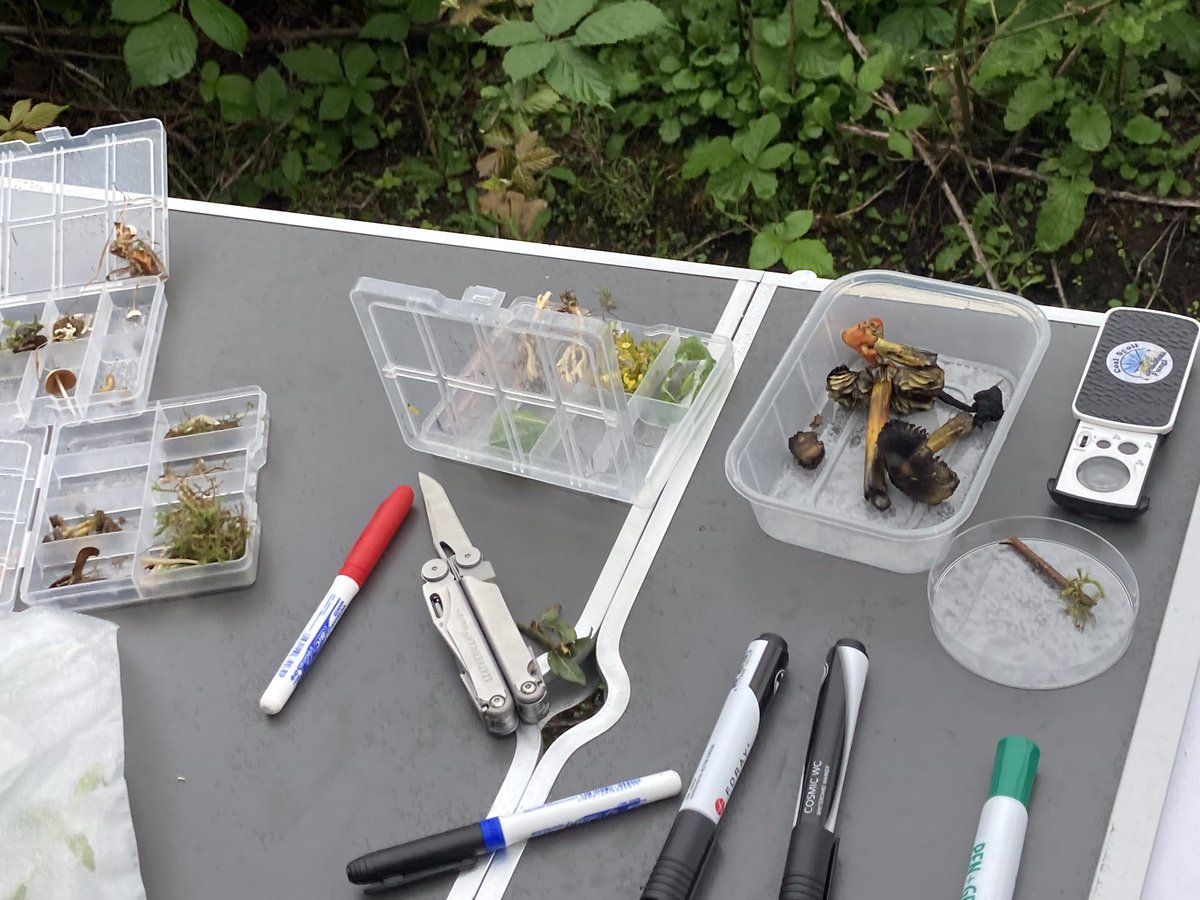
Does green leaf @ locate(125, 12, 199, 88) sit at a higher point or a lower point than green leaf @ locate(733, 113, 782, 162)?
higher

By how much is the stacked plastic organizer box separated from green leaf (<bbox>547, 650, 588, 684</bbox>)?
0.91 ft

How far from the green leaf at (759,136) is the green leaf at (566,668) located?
115 cm

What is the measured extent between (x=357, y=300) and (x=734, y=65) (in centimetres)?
121

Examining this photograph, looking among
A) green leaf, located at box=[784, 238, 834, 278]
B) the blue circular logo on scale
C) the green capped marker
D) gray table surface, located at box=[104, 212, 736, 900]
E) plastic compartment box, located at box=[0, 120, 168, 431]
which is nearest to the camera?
the green capped marker

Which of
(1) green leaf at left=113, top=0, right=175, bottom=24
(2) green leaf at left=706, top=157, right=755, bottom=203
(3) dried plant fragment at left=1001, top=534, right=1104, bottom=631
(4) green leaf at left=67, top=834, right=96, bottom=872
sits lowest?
(2) green leaf at left=706, top=157, right=755, bottom=203

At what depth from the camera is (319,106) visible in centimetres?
226

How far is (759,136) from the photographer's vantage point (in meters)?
1.84

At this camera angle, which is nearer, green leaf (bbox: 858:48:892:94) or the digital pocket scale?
Result: the digital pocket scale

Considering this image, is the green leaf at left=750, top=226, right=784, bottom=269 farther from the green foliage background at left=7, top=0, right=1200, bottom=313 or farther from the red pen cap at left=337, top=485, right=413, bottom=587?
the red pen cap at left=337, top=485, right=413, bottom=587

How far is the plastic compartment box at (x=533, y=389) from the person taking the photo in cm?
94

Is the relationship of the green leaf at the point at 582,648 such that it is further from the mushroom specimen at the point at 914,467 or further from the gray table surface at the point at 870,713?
the mushroom specimen at the point at 914,467

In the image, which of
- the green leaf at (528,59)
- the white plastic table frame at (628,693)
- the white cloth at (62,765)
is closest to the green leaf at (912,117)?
the green leaf at (528,59)

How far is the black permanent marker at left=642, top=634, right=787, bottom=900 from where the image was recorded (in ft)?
2.51

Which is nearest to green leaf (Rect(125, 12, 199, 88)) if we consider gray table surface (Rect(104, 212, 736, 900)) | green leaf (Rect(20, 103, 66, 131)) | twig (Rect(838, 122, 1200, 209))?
green leaf (Rect(20, 103, 66, 131))
